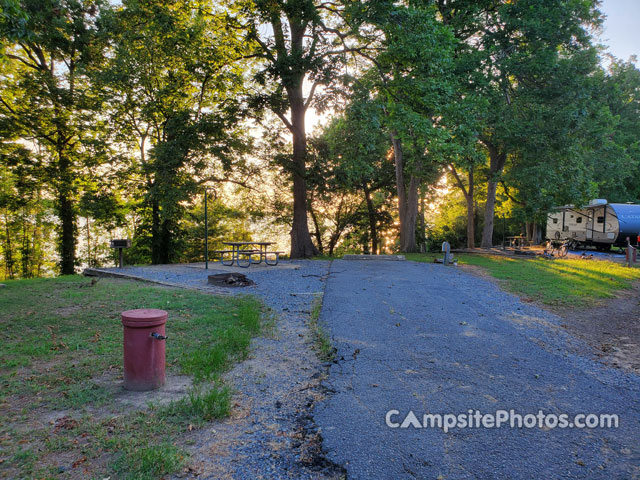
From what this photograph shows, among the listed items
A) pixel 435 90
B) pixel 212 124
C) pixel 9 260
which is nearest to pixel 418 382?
pixel 435 90

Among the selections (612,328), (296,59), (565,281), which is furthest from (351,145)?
(612,328)

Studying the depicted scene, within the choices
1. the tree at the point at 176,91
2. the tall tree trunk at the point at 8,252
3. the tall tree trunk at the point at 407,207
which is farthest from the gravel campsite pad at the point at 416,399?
the tall tree trunk at the point at 8,252

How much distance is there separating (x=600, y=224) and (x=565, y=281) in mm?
13267

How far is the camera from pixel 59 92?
1719 cm

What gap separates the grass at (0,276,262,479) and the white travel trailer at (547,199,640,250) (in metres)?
18.1

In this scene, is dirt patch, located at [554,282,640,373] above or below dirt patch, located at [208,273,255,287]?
below

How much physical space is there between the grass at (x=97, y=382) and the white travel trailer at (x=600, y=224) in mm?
18136

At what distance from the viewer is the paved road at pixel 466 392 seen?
2.57m

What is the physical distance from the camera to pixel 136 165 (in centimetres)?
1767

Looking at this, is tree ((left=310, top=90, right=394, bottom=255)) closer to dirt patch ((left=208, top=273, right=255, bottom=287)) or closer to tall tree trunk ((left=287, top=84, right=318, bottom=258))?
tall tree trunk ((left=287, top=84, right=318, bottom=258))

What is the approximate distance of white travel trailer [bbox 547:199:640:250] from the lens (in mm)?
19141

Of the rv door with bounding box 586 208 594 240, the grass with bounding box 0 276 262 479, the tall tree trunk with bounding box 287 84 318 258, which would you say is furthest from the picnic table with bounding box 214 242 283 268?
the rv door with bounding box 586 208 594 240

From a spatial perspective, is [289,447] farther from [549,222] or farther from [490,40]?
[549,222]

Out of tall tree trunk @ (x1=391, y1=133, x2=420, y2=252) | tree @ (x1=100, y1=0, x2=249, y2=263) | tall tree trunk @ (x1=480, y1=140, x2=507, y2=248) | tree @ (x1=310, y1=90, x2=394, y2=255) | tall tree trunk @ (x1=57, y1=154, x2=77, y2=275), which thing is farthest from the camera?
tall tree trunk @ (x1=480, y1=140, x2=507, y2=248)
